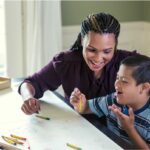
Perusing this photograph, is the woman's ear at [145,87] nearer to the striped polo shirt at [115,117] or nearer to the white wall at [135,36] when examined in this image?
the striped polo shirt at [115,117]

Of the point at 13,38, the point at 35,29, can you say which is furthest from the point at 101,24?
the point at 13,38

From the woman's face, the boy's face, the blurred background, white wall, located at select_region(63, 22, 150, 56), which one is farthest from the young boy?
white wall, located at select_region(63, 22, 150, 56)

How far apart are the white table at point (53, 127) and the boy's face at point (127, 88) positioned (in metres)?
0.17

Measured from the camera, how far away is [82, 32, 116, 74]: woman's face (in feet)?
4.61

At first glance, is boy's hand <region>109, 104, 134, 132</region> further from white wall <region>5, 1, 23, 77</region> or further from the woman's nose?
white wall <region>5, 1, 23, 77</region>

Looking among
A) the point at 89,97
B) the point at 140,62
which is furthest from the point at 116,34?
the point at 89,97

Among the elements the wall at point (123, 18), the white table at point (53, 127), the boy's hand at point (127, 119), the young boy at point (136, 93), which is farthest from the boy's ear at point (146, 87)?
the wall at point (123, 18)

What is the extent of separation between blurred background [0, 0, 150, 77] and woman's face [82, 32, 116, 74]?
1.17 m

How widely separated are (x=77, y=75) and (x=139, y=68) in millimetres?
347

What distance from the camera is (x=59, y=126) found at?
1256 millimetres

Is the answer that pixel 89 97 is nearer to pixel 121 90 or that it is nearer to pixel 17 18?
pixel 121 90

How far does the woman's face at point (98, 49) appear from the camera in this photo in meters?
1.41

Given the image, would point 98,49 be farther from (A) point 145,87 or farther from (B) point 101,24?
(A) point 145,87

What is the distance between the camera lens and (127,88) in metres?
1.31
